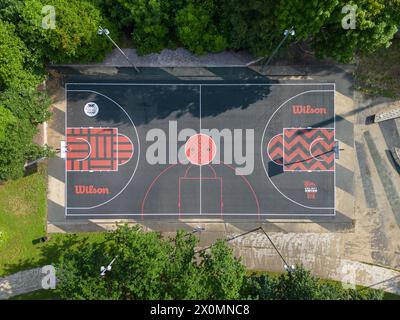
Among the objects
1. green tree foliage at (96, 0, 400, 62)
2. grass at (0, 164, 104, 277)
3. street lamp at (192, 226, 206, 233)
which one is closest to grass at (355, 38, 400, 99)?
green tree foliage at (96, 0, 400, 62)

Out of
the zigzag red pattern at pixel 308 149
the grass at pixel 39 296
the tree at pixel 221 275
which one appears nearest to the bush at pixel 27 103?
the grass at pixel 39 296

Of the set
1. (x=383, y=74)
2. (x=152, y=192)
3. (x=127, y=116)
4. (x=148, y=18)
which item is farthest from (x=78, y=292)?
(x=383, y=74)

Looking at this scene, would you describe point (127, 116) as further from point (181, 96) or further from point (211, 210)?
point (211, 210)

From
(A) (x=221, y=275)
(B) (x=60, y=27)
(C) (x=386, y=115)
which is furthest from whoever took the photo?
(C) (x=386, y=115)

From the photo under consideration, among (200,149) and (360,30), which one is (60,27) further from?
(360,30)

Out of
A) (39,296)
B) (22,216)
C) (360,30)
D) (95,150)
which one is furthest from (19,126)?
(360,30)

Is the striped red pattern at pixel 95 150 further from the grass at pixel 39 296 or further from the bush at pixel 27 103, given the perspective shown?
the grass at pixel 39 296
